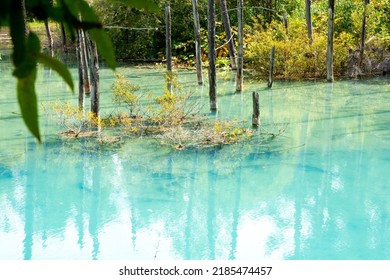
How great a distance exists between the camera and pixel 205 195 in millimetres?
6316

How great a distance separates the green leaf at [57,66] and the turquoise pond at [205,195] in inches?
140

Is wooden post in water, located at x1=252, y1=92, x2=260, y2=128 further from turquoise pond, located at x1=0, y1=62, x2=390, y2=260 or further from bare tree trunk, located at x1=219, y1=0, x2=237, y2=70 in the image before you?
bare tree trunk, located at x1=219, y1=0, x2=237, y2=70

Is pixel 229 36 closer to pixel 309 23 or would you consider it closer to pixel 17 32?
pixel 309 23

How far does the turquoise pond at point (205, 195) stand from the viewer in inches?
199

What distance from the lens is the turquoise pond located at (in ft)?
16.6

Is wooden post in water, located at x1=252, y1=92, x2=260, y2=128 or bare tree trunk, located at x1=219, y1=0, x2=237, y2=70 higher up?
bare tree trunk, located at x1=219, y1=0, x2=237, y2=70

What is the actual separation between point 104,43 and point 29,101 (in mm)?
Answer: 61

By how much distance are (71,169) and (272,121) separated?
12.5 feet

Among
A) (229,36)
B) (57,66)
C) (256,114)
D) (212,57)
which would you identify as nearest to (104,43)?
(57,66)

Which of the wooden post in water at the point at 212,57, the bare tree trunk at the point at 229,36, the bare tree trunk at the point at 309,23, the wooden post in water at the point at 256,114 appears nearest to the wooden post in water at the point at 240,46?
the bare tree trunk at the point at 229,36

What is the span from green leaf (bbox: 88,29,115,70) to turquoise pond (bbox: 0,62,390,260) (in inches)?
140

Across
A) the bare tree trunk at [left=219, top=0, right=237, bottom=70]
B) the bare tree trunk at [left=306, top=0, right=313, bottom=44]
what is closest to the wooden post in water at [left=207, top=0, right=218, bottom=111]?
the bare tree trunk at [left=219, top=0, right=237, bottom=70]

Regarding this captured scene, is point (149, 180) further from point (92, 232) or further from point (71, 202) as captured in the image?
point (92, 232)

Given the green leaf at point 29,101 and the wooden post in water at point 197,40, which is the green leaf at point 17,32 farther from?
the wooden post in water at point 197,40
